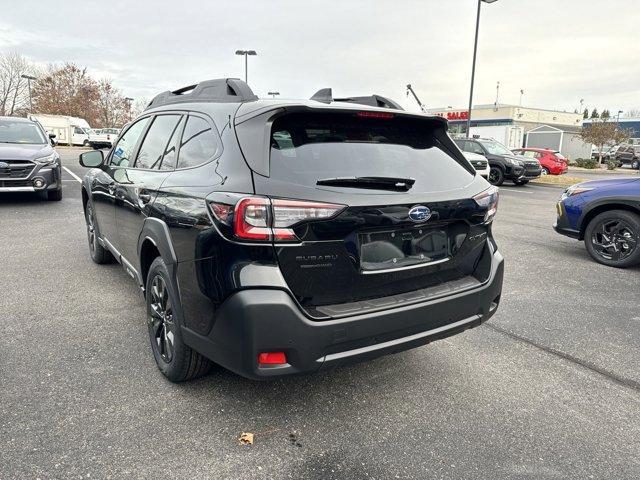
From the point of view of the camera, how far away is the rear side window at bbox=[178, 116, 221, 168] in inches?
105

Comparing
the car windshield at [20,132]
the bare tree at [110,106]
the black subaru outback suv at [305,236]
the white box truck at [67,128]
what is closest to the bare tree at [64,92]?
the bare tree at [110,106]

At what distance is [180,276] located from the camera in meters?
2.60

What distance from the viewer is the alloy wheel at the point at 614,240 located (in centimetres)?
598

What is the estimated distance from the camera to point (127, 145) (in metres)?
4.25

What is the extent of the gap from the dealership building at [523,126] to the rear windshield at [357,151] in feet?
90.1

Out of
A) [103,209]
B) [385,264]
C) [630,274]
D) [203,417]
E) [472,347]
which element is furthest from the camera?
[630,274]

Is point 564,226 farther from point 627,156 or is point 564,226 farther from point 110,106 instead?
point 110,106

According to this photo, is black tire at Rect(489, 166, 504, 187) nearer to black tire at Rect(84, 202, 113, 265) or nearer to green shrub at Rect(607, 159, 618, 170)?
black tire at Rect(84, 202, 113, 265)

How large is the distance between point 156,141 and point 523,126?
56.6 m

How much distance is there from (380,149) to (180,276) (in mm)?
1313

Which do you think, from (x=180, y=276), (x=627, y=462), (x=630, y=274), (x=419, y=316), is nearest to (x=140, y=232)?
(x=180, y=276)

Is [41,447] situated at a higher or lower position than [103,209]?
lower

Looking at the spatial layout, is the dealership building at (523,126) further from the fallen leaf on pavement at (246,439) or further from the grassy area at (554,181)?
the fallen leaf on pavement at (246,439)

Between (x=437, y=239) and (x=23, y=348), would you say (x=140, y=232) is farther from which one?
(x=437, y=239)
